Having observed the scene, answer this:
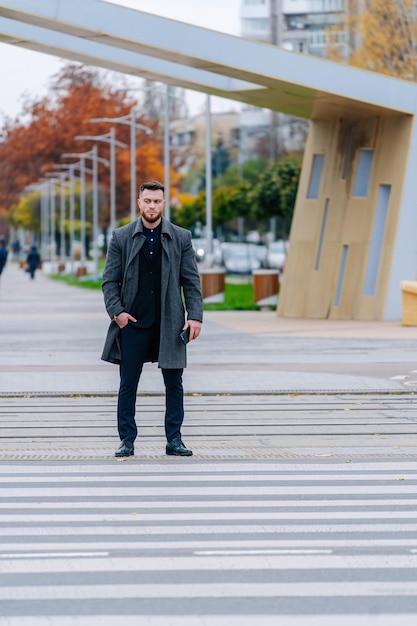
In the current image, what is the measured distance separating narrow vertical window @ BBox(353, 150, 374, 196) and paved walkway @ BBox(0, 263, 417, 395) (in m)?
2.55

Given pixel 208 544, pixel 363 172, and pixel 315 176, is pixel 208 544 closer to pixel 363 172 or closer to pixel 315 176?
pixel 363 172

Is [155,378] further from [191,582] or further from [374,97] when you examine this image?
[374,97]

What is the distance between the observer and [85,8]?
2456 cm

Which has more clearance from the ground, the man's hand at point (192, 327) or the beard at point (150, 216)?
the beard at point (150, 216)

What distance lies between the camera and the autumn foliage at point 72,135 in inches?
3967

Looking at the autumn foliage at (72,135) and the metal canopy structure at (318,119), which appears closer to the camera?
the metal canopy structure at (318,119)

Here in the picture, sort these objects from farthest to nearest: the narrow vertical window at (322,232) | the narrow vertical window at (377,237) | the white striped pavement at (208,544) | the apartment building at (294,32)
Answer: the apartment building at (294,32) → the narrow vertical window at (322,232) → the narrow vertical window at (377,237) → the white striped pavement at (208,544)

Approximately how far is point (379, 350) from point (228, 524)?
40.0 feet

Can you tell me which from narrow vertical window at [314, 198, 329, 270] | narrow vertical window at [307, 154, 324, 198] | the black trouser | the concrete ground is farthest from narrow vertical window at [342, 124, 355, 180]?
the black trouser

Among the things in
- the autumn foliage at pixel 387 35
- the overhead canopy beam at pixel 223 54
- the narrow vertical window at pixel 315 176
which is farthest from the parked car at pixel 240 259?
the overhead canopy beam at pixel 223 54

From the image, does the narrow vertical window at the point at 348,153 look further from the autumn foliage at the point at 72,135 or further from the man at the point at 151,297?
the autumn foliage at the point at 72,135

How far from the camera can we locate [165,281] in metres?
9.93

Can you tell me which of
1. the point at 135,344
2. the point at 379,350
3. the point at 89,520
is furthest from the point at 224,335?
the point at 89,520

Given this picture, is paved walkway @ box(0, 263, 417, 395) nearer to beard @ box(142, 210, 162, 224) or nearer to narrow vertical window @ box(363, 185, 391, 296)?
narrow vertical window @ box(363, 185, 391, 296)
